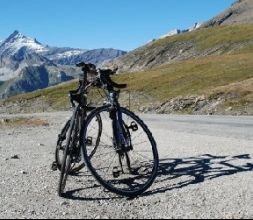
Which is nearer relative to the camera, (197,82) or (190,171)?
(190,171)

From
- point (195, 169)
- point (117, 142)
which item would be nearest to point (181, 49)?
point (195, 169)

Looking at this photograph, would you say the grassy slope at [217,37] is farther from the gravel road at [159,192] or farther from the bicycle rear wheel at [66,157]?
the bicycle rear wheel at [66,157]

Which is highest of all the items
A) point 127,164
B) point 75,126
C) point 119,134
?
point 75,126

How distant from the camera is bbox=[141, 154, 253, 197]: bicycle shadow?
32.4ft

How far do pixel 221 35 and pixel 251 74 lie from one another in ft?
323

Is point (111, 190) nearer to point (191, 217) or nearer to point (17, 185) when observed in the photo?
point (191, 217)

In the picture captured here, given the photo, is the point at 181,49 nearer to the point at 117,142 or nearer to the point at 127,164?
the point at 127,164

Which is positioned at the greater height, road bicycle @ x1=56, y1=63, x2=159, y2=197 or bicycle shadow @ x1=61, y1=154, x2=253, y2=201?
road bicycle @ x1=56, y1=63, x2=159, y2=197

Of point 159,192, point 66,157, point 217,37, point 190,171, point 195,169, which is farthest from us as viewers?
point 217,37

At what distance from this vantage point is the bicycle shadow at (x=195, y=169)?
32.4ft

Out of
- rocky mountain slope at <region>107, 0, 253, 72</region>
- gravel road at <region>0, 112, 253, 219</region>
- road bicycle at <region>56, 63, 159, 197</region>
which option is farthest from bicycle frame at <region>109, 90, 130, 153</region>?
rocky mountain slope at <region>107, 0, 253, 72</region>

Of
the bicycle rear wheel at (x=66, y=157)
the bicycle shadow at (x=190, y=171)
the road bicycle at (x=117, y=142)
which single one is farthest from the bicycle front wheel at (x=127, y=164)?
the bicycle rear wheel at (x=66, y=157)

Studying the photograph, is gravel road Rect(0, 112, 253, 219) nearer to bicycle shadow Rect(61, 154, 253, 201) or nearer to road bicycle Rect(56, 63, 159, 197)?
bicycle shadow Rect(61, 154, 253, 201)

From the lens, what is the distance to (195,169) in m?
11.4
